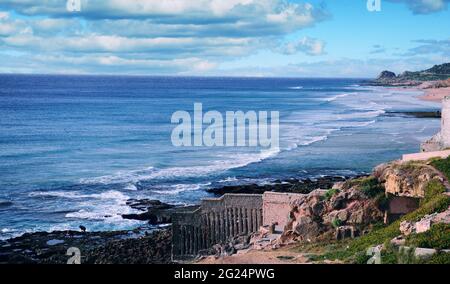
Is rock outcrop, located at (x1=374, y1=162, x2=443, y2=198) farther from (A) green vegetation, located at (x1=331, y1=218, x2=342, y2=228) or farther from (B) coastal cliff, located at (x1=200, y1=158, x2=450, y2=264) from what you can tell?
(A) green vegetation, located at (x1=331, y1=218, x2=342, y2=228)

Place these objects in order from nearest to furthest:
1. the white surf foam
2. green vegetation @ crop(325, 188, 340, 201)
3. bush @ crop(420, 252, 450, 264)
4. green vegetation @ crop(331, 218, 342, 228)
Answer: bush @ crop(420, 252, 450, 264) → green vegetation @ crop(331, 218, 342, 228) → green vegetation @ crop(325, 188, 340, 201) → the white surf foam

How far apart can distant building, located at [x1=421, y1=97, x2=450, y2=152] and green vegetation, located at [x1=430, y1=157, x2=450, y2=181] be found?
4.47m

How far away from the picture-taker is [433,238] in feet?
48.1

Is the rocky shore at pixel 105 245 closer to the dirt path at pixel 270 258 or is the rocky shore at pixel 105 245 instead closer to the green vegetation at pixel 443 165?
the dirt path at pixel 270 258

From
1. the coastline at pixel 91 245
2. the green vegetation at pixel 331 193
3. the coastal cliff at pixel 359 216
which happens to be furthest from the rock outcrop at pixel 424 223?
the coastline at pixel 91 245

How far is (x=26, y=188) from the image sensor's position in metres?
37.8

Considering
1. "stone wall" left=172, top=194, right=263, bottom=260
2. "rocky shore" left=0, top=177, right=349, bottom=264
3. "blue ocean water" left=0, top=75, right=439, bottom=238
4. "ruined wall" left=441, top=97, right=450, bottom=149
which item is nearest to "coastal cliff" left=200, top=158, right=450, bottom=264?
"stone wall" left=172, top=194, right=263, bottom=260

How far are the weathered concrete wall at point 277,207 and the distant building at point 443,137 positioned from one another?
6.55m

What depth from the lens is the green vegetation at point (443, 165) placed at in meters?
19.6

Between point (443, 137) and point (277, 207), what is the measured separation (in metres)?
7.48

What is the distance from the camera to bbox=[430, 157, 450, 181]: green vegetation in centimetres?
1964

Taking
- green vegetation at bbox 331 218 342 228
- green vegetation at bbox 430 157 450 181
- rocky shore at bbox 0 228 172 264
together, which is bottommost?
rocky shore at bbox 0 228 172 264
